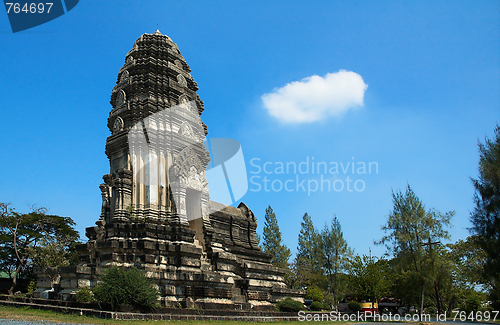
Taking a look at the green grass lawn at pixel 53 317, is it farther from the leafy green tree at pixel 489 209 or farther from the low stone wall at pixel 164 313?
the leafy green tree at pixel 489 209

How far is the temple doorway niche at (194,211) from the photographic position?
1897cm

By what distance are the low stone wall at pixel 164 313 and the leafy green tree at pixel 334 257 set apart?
16.2m

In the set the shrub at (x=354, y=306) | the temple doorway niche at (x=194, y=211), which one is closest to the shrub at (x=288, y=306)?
the temple doorway niche at (x=194, y=211)

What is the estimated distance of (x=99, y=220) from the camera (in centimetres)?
1712

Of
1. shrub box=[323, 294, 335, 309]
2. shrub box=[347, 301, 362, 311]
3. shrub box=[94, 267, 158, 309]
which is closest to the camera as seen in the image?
shrub box=[94, 267, 158, 309]

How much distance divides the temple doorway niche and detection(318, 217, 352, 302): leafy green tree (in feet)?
54.5

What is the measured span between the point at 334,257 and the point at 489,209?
49.3 ft

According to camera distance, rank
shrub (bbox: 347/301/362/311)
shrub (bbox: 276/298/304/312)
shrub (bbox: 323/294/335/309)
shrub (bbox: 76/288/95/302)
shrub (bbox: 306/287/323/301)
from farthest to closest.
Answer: shrub (bbox: 323/294/335/309), shrub (bbox: 306/287/323/301), shrub (bbox: 347/301/362/311), shrub (bbox: 276/298/304/312), shrub (bbox: 76/288/95/302)

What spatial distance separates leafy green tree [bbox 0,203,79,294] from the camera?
3272 centimetres

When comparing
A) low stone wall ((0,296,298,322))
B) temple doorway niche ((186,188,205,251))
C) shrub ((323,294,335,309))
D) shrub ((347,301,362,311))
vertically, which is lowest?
shrub ((323,294,335,309))

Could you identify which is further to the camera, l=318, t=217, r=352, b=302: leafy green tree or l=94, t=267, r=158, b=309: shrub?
l=318, t=217, r=352, b=302: leafy green tree

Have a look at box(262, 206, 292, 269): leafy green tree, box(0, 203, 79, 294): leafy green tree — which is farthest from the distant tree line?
box(0, 203, 79, 294): leafy green tree

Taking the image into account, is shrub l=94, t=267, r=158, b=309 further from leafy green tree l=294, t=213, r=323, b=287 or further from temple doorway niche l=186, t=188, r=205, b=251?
leafy green tree l=294, t=213, r=323, b=287

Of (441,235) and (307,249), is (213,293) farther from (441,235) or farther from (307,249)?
(307,249)
